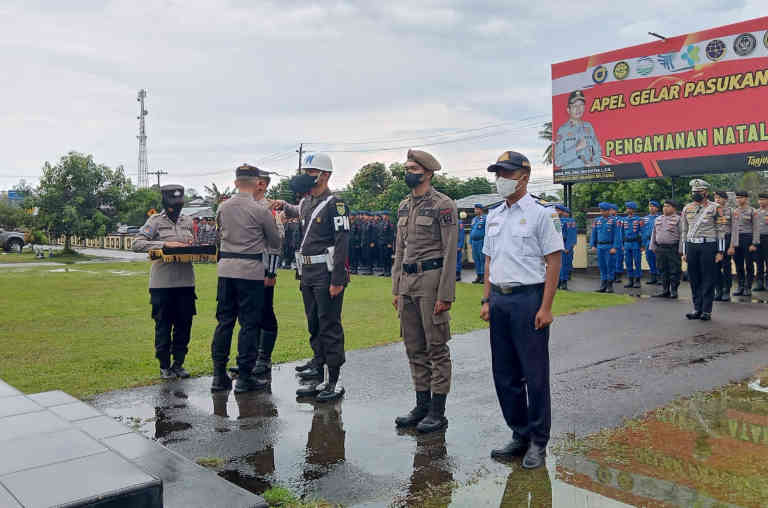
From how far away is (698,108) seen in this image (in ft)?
50.9

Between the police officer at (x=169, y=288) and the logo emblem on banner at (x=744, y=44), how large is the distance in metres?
13.7

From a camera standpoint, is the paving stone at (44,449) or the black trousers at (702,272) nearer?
the paving stone at (44,449)

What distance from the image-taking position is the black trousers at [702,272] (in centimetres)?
936

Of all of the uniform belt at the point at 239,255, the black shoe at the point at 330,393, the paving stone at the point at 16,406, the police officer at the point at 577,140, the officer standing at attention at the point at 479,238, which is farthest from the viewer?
the police officer at the point at 577,140

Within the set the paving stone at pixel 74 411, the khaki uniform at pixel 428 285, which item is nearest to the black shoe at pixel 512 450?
the khaki uniform at pixel 428 285

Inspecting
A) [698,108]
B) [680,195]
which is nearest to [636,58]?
[698,108]

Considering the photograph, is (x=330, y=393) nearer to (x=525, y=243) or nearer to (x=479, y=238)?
(x=525, y=243)

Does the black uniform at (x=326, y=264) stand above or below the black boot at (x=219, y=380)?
above

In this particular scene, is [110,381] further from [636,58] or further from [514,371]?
[636,58]

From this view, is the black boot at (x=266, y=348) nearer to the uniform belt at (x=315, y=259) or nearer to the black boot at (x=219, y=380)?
the black boot at (x=219, y=380)

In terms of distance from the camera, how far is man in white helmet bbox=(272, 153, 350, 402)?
549 cm

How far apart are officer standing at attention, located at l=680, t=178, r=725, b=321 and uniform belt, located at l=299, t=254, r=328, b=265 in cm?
648

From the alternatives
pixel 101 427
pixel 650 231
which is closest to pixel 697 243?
pixel 650 231

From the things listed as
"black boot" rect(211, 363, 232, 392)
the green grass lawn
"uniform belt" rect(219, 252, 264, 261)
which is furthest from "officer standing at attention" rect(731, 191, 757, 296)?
"black boot" rect(211, 363, 232, 392)
